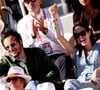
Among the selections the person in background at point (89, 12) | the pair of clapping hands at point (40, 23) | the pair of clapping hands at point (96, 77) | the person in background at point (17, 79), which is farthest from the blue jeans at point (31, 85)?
the person in background at point (89, 12)

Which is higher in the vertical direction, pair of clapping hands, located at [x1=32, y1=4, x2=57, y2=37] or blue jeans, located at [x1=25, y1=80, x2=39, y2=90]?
pair of clapping hands, located at [x1=32, y1=4, x2=57, y2=37]

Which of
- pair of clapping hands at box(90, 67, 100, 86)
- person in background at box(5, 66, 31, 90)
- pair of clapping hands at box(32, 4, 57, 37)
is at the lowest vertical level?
pair of clapping hands at box(90, 67, 100, 86)

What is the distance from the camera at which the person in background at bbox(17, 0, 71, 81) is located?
4.84 m

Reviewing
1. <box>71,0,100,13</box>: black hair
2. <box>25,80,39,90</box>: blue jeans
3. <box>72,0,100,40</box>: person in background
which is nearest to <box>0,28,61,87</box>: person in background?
<box>25,80,39,90</box>: blue jeans

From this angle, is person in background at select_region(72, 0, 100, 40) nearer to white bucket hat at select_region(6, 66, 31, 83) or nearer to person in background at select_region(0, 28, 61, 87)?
person in background at select_region(0, 28, 61, 87)

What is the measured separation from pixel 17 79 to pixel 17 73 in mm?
77

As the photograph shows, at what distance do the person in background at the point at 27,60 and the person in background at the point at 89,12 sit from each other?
800 mm

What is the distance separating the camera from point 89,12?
506 cm

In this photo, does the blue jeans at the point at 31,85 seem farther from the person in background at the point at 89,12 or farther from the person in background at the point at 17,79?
the person in background at the point at 89,12

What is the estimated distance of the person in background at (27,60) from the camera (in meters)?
4.43

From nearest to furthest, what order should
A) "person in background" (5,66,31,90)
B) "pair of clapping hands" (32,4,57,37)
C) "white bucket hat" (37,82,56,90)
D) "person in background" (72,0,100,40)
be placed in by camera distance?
"person in background" (5,66,31,90), "white bucket hat" (37,82,56,90), "pair of clapping hands" (32,4,57,37), "person in background" (72,0,100,40)

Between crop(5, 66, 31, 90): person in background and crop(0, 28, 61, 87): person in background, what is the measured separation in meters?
0.28

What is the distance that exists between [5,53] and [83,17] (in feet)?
3.49

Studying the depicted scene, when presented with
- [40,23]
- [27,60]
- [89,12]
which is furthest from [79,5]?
[27,60]
